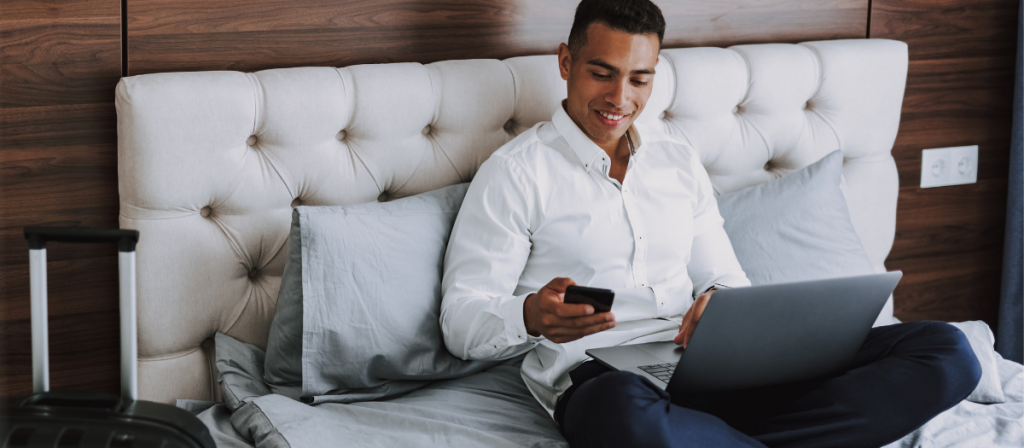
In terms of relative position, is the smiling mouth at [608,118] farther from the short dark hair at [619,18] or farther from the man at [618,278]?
the short dark hair at [619,18]

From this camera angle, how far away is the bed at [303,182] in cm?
129

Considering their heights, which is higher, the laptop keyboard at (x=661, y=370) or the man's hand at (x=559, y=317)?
the man's hand at (x=559, y=317)

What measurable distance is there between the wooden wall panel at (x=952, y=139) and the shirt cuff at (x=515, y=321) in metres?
1.36

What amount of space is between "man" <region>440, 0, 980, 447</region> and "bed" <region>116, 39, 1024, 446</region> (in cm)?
12

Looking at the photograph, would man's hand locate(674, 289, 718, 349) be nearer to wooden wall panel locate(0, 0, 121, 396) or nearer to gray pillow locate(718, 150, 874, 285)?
gray pillow locate(718, 150, 874, 285)

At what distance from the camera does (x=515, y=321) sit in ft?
4.05

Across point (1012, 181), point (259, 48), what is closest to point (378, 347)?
point (259, 48)

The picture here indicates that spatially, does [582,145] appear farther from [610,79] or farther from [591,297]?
[591,297]

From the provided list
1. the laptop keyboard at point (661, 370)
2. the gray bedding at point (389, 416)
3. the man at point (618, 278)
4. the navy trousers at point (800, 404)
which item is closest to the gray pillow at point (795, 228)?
the man at point (618, 278)

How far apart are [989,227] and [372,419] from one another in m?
A: 1.92

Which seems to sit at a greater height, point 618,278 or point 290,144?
point 290,144

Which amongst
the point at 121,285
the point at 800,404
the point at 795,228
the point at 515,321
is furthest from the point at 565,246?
the point at 121,285

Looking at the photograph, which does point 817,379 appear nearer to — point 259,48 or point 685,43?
point 685,43

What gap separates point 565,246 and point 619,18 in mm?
398
